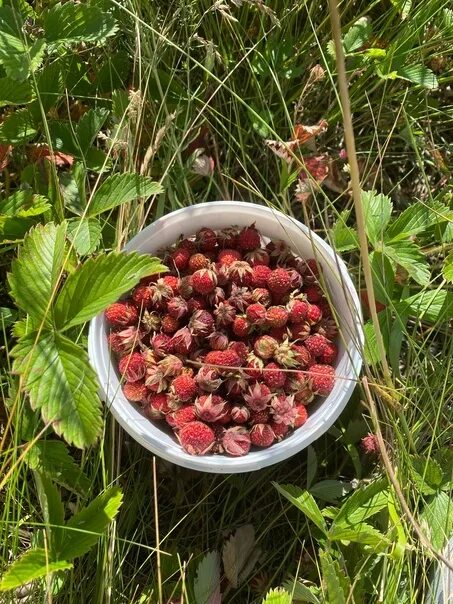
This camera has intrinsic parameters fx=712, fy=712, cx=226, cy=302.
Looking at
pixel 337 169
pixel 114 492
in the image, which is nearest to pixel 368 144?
pixel 337 169

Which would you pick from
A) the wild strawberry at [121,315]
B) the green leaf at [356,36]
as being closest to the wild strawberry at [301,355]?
the wild strawberry at [121,315]

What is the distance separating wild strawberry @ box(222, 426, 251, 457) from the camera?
33.8 inches

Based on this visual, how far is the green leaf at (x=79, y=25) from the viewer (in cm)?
87

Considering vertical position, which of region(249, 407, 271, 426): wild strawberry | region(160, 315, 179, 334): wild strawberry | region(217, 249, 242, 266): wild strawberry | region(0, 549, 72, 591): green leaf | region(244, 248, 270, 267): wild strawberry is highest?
region(217, 249, 242, 266): wild strawberry

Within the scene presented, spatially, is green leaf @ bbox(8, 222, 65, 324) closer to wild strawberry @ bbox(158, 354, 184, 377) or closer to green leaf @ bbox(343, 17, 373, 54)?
wild strawberry @ bbox(158, 354, 184, 377)

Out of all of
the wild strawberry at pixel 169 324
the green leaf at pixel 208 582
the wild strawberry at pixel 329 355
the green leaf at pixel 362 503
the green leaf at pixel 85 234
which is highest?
the green leaf at pixel 85 234

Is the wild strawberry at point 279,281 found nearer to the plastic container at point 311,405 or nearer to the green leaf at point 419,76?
the plastic container at point 311,405

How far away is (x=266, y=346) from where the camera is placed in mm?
867

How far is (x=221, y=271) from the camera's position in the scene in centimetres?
90

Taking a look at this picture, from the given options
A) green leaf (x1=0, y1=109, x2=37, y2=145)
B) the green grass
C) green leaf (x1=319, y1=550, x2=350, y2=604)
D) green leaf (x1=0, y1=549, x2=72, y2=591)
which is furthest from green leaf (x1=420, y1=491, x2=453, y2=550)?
green leaf (x1=0, y1=109, x2=37, y2=145)

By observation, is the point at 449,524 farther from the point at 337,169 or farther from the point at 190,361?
the point at 337,169

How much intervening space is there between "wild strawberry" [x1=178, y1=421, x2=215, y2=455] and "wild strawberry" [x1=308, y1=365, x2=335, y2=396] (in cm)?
14

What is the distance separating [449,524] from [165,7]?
0.83m

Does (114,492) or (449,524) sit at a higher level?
(114,492)
